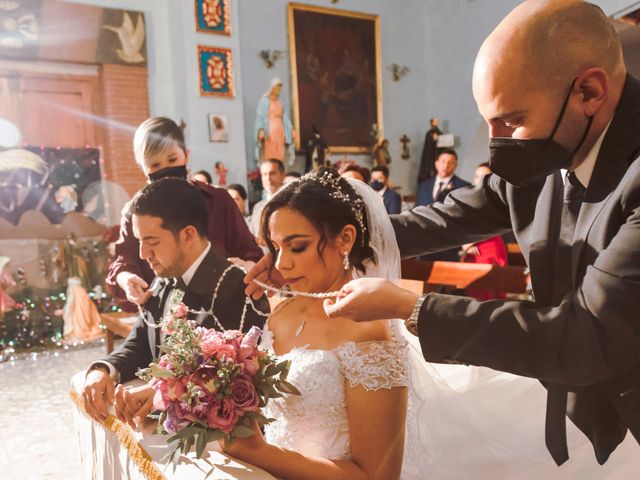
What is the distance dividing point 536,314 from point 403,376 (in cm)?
47

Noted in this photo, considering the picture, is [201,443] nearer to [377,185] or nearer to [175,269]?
[175,269]

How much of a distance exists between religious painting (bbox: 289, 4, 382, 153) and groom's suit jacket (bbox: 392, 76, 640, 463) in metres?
8.90

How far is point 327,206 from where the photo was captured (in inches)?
65.4

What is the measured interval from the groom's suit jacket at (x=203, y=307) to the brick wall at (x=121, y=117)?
600 centimetres

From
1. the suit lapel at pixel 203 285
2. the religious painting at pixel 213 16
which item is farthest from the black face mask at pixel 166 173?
the religious painting at pixel 213 16

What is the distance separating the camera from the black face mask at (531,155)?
1.21 m

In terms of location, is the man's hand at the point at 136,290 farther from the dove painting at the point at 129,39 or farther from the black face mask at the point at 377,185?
the dove painting at the point at 129,39

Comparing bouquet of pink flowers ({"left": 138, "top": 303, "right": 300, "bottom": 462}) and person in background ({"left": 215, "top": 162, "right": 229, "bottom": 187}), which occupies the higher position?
person in background ({"left": 215, "top": 162, "right": 229, "bottom": 187})

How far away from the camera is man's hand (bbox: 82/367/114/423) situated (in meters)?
1.92

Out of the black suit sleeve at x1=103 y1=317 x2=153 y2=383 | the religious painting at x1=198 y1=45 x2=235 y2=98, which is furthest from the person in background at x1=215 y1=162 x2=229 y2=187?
the black suit sleeve at x1=103 y1=317 x2=153 y2=383

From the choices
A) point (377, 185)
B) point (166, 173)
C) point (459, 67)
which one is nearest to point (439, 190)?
point (377, 185)

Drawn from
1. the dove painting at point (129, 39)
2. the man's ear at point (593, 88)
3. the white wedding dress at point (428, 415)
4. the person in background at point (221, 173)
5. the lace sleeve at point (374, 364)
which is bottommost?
the white wedding dress at point (428, 415)

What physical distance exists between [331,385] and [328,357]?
3.0 inches

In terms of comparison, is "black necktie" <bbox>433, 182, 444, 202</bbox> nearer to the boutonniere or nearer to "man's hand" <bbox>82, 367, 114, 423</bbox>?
the boutonniere
